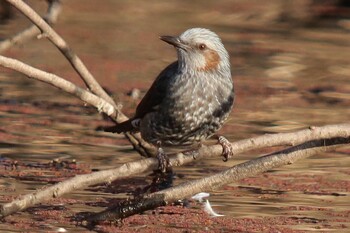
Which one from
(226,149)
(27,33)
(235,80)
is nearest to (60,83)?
(226,149)

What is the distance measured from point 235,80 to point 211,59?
5016 millimetres

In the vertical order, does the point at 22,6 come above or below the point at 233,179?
above

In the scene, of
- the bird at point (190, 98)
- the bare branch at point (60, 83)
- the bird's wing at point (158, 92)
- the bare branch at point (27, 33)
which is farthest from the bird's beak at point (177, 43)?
the bare branch at point (27, 33)

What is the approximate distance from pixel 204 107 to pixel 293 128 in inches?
126

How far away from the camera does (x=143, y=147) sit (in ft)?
28.7

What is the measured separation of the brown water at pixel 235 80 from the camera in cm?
834

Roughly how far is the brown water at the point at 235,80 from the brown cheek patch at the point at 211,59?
3.33 feet

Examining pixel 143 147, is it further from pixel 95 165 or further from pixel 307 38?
pixel 307 38

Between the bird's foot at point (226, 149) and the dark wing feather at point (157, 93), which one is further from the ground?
the dark wing feather at point (157, 93)

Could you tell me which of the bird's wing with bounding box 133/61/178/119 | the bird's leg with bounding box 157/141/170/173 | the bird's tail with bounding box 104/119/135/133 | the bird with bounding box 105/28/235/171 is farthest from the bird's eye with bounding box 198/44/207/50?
the bird's leg with bounding box 157/141/170/173

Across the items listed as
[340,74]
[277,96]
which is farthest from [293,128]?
[340,74]

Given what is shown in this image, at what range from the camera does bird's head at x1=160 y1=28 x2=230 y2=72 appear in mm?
7508

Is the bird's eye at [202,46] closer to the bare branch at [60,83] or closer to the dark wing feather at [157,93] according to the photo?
the dark wing feather at [157,93]

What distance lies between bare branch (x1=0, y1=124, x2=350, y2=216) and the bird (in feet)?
0.48
